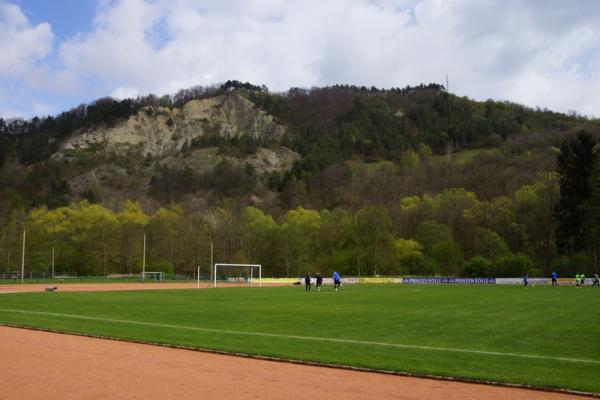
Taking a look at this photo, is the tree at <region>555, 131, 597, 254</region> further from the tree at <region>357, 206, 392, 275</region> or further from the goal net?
the goal net

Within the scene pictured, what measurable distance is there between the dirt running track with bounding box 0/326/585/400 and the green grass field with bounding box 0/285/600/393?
1.08 metres

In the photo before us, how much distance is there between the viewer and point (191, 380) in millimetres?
11898

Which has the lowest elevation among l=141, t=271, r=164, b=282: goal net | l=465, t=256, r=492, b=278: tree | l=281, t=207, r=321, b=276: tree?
l=141, t=271, r=164, b=282: goal net

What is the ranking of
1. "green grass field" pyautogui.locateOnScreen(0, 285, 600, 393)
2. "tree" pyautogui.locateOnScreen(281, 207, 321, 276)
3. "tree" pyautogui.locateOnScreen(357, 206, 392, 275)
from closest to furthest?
"green grass field" pyautogui.locateOnScreen(0, 285, 600, 393) → "tree" pyautogui.locateOnScreen(357, 206, 392, 275) → "tree" pyautogui.locateOnScreen(281, 207, 321, 276)

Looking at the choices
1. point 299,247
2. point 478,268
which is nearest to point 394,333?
point 478,268

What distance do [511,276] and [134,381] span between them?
256 ft

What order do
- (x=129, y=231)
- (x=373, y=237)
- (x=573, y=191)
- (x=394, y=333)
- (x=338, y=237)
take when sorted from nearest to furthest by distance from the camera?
(x=394, y=333), (x=573, y=191), (x=373, y=237), (x=338, y=237), (x=129, y=231)

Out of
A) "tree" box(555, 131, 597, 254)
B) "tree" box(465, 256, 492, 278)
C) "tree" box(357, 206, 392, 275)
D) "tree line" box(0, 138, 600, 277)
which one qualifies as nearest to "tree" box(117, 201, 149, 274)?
"tree line" box(0, 138, 600, 277)

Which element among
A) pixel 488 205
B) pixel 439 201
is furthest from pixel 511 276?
pixel 439 201

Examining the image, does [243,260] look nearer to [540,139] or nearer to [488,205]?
[488,205]

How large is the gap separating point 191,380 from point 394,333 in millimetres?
9185

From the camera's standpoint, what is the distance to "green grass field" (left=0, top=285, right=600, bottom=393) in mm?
13477

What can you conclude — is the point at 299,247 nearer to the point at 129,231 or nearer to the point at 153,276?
the point at 153,276

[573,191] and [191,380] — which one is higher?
[573,191]
